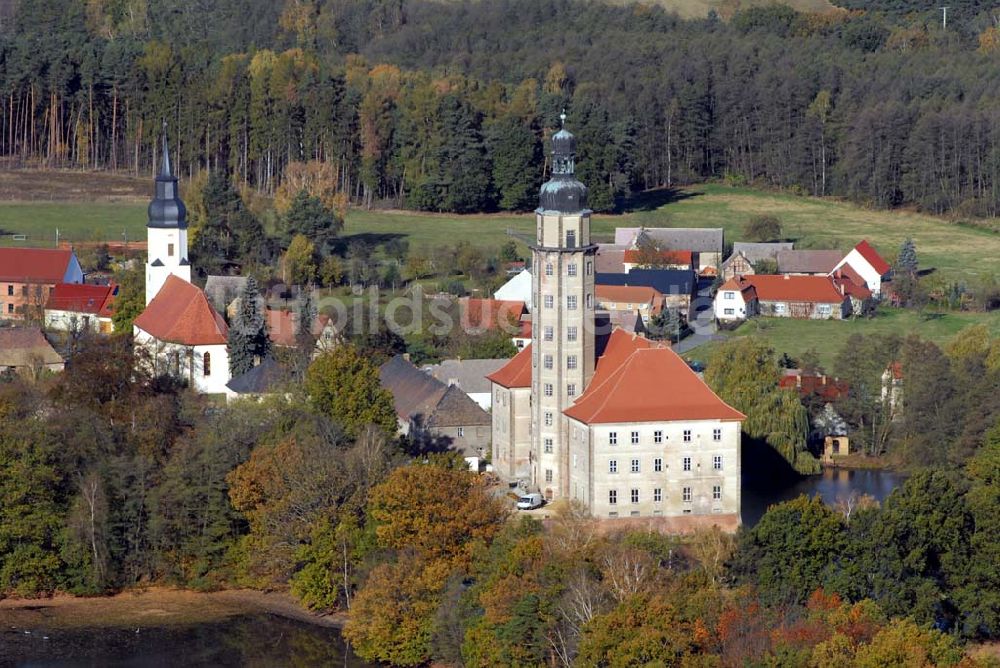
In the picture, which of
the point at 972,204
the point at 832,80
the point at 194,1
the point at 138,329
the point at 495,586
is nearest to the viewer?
the point at 495,586

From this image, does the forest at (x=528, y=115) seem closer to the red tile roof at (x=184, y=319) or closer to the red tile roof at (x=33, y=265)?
the red tile roof at (x=33, y=265)

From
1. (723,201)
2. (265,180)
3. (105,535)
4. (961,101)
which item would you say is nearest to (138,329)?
(105,535)

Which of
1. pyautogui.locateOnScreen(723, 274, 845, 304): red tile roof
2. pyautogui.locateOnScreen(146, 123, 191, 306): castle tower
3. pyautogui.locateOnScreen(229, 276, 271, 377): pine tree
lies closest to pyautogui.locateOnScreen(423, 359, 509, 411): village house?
pyautogui.locateOnScreen(229, 276, 271, 377): pine tree

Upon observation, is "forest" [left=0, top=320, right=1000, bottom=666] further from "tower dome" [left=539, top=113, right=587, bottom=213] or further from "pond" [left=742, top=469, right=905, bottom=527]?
"tower dome" [left=539, top=113, right=587, bottom=213]

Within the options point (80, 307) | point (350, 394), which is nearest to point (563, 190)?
point (350, 394)

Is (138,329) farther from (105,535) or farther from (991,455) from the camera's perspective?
(991,455)

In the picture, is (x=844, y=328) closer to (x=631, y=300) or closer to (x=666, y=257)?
(x=631, y=300)
